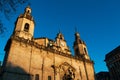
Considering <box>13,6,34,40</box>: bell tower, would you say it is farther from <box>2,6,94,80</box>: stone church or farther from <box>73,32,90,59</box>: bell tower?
<box>73,32,90,59</box>: bell tower

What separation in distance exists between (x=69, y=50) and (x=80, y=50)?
4.13 meters

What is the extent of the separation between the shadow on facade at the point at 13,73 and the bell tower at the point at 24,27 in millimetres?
7684

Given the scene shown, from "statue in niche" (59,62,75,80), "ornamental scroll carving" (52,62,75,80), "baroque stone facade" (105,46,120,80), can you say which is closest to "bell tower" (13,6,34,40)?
"ornamental scroll carving" (52,62,75,80)

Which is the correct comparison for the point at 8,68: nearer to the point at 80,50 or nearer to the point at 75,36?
the point at 80,50

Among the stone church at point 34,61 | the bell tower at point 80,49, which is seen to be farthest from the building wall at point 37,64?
the bell tower at point 80,49

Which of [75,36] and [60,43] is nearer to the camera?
[60,43]

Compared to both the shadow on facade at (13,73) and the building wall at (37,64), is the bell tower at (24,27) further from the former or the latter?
the shadow on facade at (13,73)

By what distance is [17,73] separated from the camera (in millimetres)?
20484

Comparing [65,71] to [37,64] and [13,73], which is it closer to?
[37,64]

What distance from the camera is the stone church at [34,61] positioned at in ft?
69.2

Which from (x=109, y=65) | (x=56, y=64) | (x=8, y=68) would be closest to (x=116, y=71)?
(x=109, y=65)

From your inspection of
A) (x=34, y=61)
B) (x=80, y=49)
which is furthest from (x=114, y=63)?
(x=34, y=61)

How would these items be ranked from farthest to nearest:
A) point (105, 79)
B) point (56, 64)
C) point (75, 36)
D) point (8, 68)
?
point (105, 79) < point (75, 36) < point (56, 64) < point (8, 68)

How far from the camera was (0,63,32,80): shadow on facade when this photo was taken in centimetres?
1930
